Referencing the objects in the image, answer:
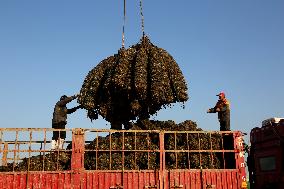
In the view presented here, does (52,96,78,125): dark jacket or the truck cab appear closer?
the truck cab

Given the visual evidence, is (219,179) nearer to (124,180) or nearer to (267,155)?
(267,155)

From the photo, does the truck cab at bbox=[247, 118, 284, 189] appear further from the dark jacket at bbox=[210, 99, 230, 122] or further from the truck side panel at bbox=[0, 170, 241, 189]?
the truck side panel at bbox=[0, 170, 241, 189]

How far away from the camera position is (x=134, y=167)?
10.3m

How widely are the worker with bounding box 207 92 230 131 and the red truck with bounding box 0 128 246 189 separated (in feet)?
2.58

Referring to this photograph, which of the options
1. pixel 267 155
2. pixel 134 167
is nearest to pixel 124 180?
pixel 134 167

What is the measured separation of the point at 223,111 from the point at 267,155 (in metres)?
2.06

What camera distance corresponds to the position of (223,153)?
10422 mm

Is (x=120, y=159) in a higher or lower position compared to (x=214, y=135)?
lower

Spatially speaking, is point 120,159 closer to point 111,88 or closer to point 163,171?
point 163,171

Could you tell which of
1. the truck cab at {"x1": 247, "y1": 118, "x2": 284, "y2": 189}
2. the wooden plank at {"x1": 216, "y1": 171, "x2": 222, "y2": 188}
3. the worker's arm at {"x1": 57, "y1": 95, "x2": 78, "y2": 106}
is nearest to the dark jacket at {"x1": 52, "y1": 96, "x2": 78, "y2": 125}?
the worker's arm at {"x1": 57, "y1": 95, "x2": 78, "y2": 106}

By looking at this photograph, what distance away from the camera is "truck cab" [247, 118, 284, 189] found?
34.7 feet

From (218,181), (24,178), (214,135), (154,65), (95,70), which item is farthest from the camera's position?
(95,70)

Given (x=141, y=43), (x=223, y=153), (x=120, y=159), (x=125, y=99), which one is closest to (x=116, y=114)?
(x=125, y=99)

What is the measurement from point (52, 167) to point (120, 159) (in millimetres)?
Result: 2091
